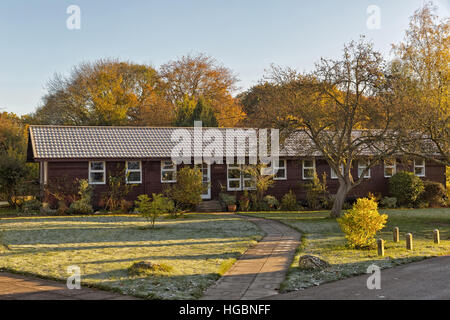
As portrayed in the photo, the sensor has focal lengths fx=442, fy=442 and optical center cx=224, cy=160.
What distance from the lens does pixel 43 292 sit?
7828mm

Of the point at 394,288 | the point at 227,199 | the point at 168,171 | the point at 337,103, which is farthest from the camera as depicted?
the point at 168,171

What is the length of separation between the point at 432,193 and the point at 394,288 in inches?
868

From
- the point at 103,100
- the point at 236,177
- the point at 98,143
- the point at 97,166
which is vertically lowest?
the point at 236,177

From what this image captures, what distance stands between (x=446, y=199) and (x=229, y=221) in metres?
17.3

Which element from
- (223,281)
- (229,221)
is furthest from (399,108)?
(223,281)

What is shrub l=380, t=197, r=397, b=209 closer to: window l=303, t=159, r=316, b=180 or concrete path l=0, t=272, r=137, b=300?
window l=303, t=159, r=316, b=180

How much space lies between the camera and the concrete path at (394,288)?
7.56 meters

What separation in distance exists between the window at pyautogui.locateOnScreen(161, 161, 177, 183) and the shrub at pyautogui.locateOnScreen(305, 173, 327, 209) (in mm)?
7873

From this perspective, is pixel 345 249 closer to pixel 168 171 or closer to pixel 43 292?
pixel 43 292

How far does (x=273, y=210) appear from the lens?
82.0 feet

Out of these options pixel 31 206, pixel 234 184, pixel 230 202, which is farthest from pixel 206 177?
pixel 31 206

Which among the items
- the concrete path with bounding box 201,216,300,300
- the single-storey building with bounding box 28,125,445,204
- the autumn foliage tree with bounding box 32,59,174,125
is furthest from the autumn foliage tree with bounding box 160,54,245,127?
the concrete path with bounding box 201,216,300,300
